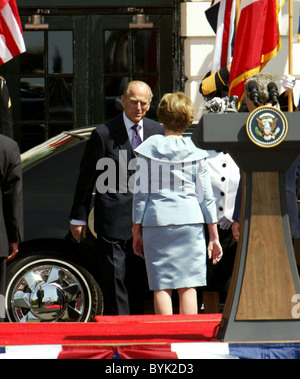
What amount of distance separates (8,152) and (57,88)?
19.8 feet

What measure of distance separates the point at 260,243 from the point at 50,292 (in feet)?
11.1

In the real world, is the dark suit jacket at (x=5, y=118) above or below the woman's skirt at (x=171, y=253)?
above

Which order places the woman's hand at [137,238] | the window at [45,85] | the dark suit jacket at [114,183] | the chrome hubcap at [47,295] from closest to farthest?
the woman's hand at [137,238] < the dark suit jacket at [114,183] < the chrome hubcap at [47,295] < the window at [45,85]

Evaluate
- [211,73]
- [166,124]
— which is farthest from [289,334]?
[211,73]

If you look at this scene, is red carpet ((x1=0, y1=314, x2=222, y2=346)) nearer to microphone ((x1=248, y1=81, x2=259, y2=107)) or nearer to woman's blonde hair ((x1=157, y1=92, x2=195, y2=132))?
microphone ((x1=248, y1=81, x2=259, y2=107))

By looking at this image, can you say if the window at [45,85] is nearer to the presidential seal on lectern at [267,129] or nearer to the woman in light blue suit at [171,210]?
the woman in light blue suit at [171,210]

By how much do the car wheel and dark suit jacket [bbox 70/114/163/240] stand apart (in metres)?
0.78

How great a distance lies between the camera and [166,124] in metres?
5.25

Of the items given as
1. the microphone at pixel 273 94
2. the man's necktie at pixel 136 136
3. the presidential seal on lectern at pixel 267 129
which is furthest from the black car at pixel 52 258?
the presidential seal on lectern at pixel 267 129

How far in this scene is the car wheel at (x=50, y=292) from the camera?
642 cm

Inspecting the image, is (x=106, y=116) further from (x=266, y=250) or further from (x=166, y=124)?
(x=266, y=250)

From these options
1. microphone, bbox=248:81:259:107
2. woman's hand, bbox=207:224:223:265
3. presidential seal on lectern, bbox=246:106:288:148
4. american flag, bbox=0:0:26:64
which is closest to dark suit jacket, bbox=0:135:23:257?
woman's hand, bbox=207:224:223:265

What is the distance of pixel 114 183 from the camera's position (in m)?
5.82

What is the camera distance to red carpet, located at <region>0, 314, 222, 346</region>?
3297 millimetres
